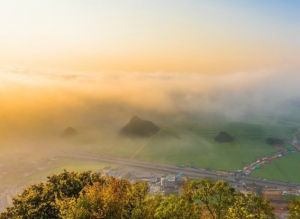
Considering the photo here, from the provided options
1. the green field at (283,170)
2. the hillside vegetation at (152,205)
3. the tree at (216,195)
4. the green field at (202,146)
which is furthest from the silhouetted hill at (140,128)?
the tree at (216,195)

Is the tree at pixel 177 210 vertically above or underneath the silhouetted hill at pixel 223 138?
underneath

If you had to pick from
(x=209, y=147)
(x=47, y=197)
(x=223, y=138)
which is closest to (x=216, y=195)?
(x=47, y=197)

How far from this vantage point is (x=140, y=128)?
90125mm

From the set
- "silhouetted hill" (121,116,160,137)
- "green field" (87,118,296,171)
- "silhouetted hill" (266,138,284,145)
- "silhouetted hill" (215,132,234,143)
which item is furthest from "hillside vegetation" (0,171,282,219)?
"silhouetted hill" (266,138,284,145)

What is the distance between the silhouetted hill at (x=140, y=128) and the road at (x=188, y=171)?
68.4ft

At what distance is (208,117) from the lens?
114812mm

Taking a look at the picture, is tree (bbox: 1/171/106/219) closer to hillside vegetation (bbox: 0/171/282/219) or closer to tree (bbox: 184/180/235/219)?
hillside vegetation (bbox: 0/171/282/219)

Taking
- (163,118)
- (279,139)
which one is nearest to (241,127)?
(279,139)

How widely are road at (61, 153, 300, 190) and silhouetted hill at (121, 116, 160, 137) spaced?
2085 cm

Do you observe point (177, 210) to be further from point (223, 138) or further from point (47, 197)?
point (223, 138)

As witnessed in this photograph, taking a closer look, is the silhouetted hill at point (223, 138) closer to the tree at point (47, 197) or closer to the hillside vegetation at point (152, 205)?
the tree at point (47, 197)

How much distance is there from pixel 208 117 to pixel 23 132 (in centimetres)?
9799

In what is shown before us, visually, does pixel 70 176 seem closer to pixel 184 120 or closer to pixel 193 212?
pixel 193 212

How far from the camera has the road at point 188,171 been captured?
52250mm
